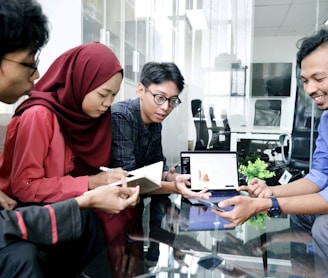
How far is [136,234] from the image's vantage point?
3.69ft

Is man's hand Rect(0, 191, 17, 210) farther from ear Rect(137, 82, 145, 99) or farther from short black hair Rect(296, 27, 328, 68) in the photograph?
short black hair Rect(296, 27, 328, 68)

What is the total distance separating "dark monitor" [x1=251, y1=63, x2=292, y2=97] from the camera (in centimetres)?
563

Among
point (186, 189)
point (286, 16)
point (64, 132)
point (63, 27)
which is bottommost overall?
point (186, 189)

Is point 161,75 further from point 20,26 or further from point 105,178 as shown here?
point 20,26

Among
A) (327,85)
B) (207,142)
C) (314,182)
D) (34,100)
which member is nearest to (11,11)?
(34,100)

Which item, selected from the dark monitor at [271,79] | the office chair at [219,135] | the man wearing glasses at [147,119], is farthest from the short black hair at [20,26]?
the dark monitor at [271,79]

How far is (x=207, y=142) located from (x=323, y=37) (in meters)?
3.18

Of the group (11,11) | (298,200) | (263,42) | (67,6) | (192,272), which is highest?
(263,42)

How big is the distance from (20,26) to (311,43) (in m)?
1.01

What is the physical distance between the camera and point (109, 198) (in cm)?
90

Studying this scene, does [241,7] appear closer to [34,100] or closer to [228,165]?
[228,165]

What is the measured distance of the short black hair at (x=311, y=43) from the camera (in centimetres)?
115

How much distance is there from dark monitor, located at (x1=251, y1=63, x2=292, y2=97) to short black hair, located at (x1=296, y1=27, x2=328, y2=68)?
179 inches

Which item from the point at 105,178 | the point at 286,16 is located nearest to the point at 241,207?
the point at 105,178
